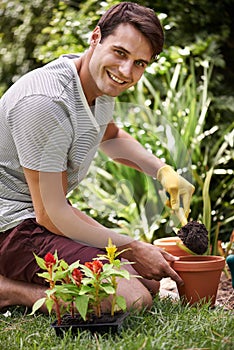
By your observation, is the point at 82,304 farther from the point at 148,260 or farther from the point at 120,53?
the point at 120,53

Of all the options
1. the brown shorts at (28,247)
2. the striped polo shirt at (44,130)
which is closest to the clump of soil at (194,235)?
the brown shorts at (28,247)

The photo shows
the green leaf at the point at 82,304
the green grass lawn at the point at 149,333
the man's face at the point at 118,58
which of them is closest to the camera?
the green grass lawn at the point at 149,333

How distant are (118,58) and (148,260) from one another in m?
0.72

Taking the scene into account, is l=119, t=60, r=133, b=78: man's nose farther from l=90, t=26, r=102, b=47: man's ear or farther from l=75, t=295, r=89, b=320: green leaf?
l=75, t=295, r=89, b=320: green leaf

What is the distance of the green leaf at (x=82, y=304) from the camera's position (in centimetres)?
188

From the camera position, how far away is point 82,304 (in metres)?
1.89

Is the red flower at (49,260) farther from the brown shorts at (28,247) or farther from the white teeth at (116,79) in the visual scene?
the white teeth at (116,79)

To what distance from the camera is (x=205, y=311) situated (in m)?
2.22

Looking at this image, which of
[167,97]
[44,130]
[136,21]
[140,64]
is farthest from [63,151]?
[167,97]

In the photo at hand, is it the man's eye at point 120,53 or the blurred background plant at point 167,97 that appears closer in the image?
the man's eye at point 120,53

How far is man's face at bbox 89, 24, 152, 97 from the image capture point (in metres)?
2.19

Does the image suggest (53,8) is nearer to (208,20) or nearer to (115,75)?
(208,20)

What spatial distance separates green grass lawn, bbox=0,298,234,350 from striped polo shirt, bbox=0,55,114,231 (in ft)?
1.60

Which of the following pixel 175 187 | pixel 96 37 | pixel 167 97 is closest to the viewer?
pixel 96 37
